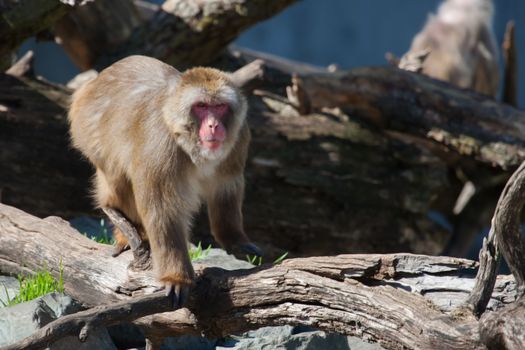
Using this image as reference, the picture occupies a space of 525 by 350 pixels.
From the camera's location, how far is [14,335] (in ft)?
15.1

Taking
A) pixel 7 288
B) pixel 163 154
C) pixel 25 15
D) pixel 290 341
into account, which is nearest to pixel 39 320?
pixel 7 288

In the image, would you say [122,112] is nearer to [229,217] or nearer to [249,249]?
[229,217]

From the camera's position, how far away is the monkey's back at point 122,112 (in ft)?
16.9

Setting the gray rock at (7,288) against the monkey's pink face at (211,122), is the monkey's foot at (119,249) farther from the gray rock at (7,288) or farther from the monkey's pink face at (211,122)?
the monkey's pink face at (211,122)

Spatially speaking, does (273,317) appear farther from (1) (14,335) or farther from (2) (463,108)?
(2) (463,108)

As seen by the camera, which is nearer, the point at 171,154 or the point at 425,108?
the point at 171,154

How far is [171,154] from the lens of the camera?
16.3 feet

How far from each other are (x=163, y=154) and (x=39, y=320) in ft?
3.90

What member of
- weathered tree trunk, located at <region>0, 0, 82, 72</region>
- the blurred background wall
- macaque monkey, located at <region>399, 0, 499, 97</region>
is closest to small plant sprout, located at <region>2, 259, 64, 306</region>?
weathered tree trunk, located at <region>0, 0, 82, 72</region>

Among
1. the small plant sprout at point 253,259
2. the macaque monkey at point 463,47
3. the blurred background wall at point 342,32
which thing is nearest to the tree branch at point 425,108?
the small plant sprout at point 253,259

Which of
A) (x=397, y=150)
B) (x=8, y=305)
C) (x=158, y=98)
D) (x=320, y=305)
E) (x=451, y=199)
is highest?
(x=158, y=98)

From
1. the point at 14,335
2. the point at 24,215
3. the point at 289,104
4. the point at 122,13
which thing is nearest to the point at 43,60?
the point at 122,13

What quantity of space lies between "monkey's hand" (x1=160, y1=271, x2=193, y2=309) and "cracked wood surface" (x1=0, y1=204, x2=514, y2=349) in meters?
0.08

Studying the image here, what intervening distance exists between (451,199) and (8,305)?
7196 mm
